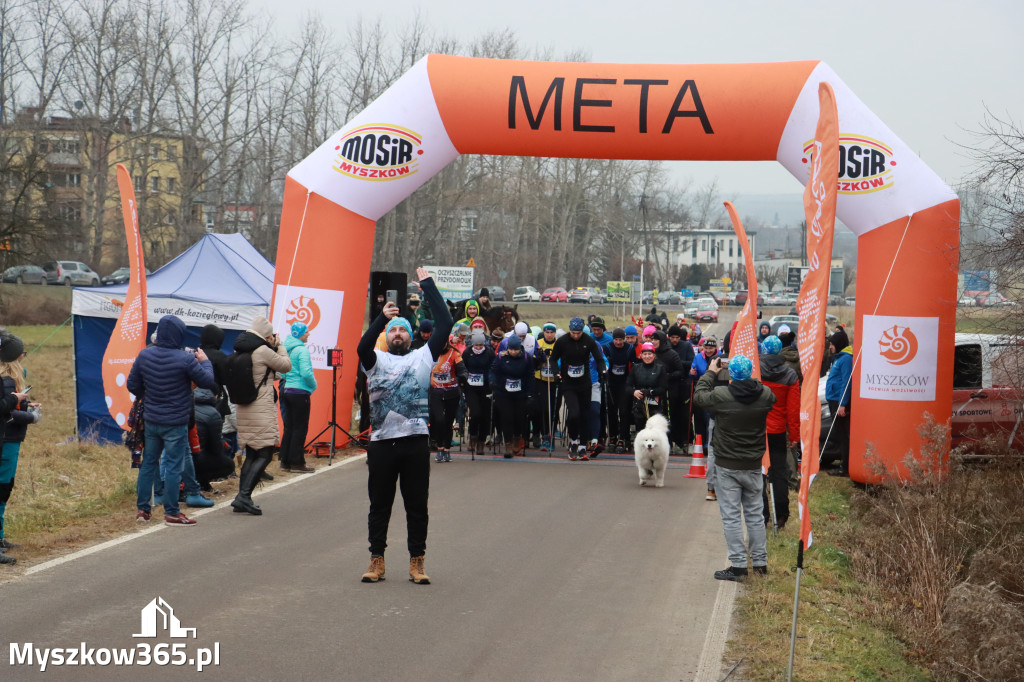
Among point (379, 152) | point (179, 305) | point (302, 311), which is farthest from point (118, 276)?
point (379, 152)

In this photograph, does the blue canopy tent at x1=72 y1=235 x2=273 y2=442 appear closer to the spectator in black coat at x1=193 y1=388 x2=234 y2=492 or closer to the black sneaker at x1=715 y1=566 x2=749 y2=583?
the spectator in black coat at x1=193 y1=388 x2=234 y2=492

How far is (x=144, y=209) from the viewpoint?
172 ft

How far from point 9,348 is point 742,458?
239 inches

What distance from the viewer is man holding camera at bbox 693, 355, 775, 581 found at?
8.94m

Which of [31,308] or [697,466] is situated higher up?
[31,308]

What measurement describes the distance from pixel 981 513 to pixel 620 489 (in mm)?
4080

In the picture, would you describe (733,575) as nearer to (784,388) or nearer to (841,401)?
(784,388)

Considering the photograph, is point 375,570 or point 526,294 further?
point 526,294

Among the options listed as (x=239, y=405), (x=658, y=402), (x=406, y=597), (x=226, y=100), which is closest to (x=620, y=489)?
(x=658, y=402)

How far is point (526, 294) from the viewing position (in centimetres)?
8138

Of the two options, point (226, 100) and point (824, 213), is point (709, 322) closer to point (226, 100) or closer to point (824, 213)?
point (226, 100)

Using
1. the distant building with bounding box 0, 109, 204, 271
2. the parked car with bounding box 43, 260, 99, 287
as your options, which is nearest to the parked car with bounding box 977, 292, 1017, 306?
the distant building with bounding box 0, 109, 204, 271

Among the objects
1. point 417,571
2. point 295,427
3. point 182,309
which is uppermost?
point 182,309

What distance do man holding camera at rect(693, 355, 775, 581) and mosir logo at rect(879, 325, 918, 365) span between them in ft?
16.1
